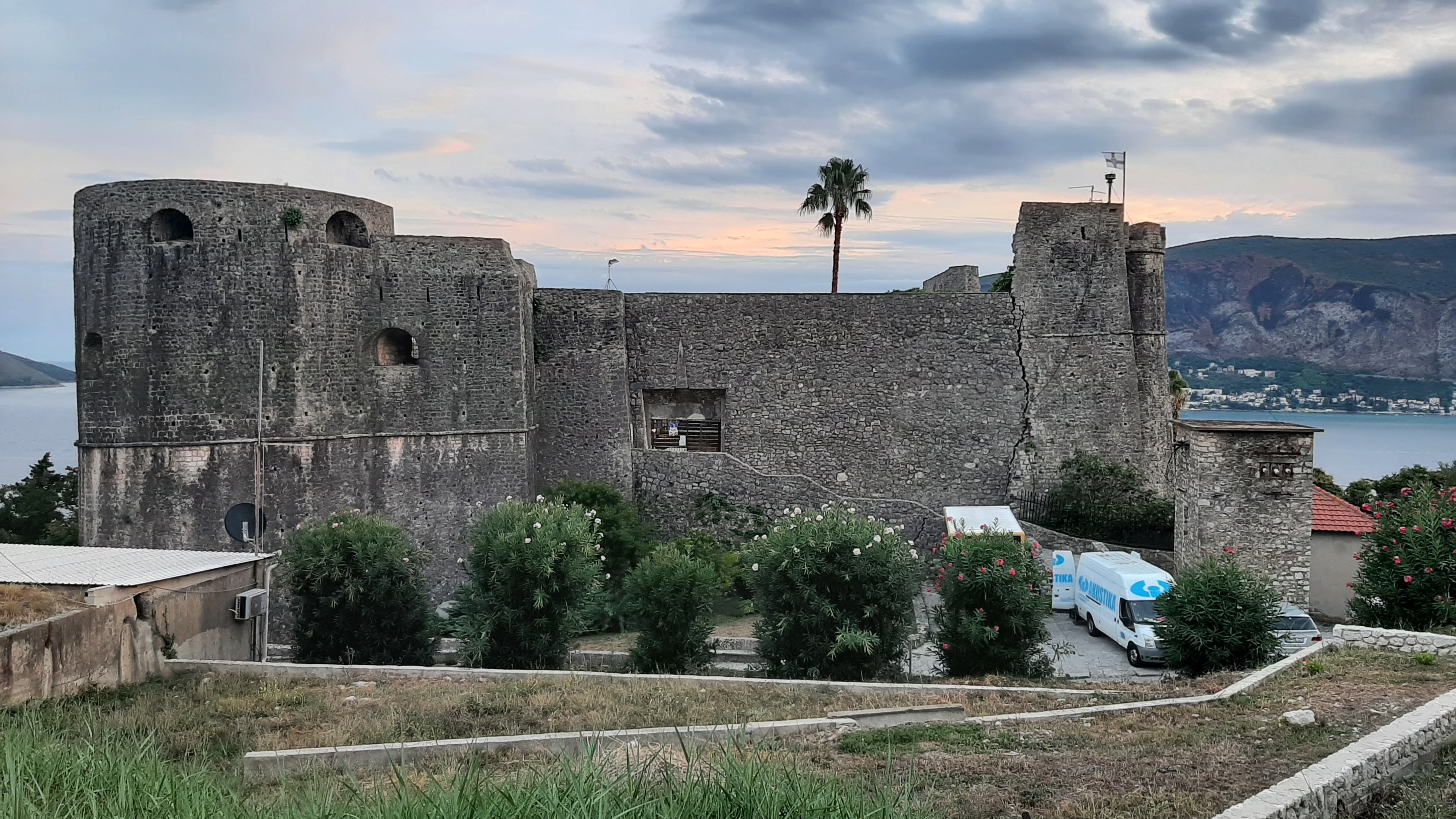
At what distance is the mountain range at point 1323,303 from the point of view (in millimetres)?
87312

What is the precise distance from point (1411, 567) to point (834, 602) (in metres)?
8.00

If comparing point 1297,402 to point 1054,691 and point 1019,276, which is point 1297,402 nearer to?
point 1019,276

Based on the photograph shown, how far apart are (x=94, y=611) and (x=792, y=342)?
15145 millimetres

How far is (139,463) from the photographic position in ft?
63.1

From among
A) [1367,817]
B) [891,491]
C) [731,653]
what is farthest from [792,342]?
[1367,817]

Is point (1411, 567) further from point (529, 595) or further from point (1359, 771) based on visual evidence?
point (529, 595)

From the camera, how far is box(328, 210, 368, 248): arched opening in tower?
820 inches

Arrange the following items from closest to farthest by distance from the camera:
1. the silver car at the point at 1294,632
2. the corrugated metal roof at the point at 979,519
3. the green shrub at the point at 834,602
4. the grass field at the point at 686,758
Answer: the grass field at the point at 686,758, the silver car at the point at 1294,632, the green shrub at the point at 834,602, the corrugated metal roof at the point at 979,519

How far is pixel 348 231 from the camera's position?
21.1 m

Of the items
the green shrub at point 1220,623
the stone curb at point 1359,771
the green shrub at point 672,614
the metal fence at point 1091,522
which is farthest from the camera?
the metal fence at point 1091,522

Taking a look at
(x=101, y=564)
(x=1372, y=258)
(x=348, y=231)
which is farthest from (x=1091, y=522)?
(x=1372, y=258)

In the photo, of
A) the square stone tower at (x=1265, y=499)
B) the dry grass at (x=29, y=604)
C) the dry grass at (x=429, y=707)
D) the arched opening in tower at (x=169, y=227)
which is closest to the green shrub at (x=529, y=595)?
the dry grass at (x=429, y=707)

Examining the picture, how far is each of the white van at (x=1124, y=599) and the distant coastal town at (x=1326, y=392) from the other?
211 ft

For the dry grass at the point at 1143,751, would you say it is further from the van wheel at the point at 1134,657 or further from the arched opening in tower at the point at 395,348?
the arched opening in tower at the point at 395,348
